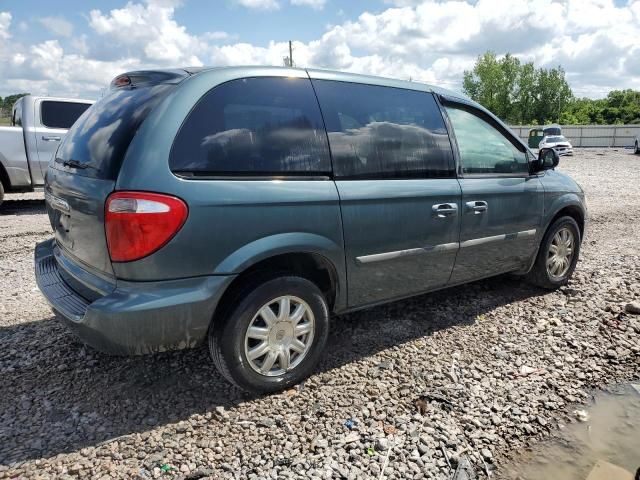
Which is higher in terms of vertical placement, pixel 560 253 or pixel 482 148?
pixel 482 148

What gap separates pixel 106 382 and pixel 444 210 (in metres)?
2.51

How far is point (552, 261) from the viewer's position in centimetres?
467

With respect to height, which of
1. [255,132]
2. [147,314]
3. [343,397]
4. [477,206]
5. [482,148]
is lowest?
[343,397]

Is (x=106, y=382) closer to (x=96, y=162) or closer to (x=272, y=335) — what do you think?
(x=272, y=335)

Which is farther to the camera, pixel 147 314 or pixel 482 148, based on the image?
pixel 482 148

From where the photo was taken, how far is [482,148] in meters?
4.00

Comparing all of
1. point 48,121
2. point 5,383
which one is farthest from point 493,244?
point 48,121

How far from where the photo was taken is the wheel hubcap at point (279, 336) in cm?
283

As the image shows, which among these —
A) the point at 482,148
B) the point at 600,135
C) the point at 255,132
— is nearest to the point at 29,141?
the point at 255,132

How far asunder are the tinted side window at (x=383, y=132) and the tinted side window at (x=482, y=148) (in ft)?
0.61

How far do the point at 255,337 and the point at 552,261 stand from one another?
10.4ft

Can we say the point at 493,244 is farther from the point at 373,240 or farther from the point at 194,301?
the point at 194,301

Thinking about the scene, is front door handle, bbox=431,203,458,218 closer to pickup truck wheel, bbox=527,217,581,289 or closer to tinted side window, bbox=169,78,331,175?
tinted side window, bbox=169,78,331,175

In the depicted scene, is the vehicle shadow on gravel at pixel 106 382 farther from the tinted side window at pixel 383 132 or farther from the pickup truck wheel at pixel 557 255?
the tinted side window at pixel 383 132
